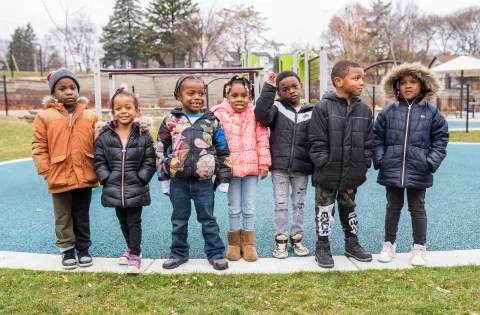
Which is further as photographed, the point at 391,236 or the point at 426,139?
the point at 391,236

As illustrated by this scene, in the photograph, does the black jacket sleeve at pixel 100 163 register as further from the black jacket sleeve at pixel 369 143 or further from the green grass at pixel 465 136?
the green grass at pixel 465 136

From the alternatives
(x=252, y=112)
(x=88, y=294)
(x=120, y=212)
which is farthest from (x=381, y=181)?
(x=88, y=294)

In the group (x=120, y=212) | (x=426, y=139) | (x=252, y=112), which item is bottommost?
(x=120, y=212)

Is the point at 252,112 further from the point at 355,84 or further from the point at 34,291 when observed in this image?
the point at 34,291

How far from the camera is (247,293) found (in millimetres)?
3102

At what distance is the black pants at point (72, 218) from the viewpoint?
12.2 feet

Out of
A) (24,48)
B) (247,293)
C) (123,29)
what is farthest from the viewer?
(24,48)

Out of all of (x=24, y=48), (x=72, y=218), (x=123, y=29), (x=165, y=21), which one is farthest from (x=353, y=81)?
(x=24, y=48)

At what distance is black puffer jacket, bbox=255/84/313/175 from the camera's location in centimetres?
381

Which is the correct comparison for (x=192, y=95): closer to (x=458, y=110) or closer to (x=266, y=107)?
(x=266, y=107)

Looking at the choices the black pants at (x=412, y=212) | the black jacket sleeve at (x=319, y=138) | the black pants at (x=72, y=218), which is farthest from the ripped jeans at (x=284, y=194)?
the black pants at (x=72, y=218)

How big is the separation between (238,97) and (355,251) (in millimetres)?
1705

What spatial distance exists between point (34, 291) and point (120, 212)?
2.92 feet

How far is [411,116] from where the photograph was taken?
11.9 feet
